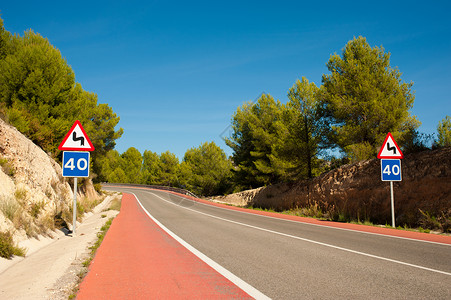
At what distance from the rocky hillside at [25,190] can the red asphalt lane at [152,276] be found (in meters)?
2.23

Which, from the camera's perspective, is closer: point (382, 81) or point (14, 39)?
point (382, 81)

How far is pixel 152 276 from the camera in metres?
4.78

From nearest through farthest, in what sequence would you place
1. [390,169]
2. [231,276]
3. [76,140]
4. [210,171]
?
1. [231,276]
2. [76,140]
3. [390,169]
4. [210,171]

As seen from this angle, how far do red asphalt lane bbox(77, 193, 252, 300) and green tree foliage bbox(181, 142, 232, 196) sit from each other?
Answer: 42.9 meters

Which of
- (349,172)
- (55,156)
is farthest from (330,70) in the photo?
(55,156)

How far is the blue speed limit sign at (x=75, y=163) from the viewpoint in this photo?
8688 mm

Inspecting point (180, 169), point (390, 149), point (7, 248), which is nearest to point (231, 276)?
point (7, 248)

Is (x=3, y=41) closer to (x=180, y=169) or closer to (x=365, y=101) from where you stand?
(x=365, y=101)

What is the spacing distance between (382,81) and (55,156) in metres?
20.3

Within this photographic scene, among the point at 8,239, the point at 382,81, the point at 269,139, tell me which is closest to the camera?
the point at 8,239

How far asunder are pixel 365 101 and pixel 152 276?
17287 millimetres

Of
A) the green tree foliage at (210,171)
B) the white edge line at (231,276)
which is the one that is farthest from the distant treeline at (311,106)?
the green tree foliage at (210,171)

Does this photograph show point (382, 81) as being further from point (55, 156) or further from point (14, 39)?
point (14, 39)

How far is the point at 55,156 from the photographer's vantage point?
1648 cm
